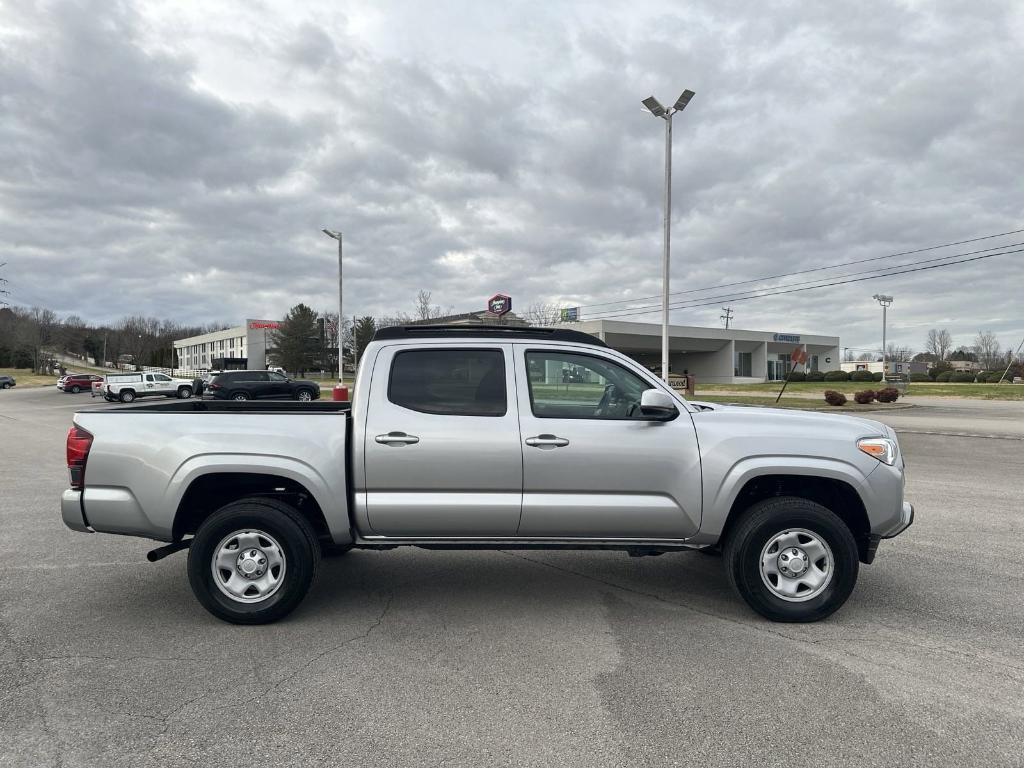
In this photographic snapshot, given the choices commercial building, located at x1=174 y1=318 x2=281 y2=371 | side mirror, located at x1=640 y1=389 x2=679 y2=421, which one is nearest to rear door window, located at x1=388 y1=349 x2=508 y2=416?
side mirror, located at x1=640 y1=389 x2=679 y2=421

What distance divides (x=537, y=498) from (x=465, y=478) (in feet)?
1.54

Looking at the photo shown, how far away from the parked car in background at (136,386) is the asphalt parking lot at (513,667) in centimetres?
3625

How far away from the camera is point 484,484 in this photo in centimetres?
421

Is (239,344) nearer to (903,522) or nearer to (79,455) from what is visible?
(79,455)

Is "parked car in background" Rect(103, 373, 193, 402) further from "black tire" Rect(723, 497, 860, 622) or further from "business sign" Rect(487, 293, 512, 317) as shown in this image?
"black tire" Rect(723, 497, 860, 622)

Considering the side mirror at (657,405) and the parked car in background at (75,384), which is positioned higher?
the side mirror at (657,405)

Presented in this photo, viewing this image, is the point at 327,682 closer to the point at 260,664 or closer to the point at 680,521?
the point at 260,664

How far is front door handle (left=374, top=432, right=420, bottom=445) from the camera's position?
4.18 meters

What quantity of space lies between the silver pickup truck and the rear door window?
0.02 m

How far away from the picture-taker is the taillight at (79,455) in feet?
14.0

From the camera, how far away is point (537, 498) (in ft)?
13.8

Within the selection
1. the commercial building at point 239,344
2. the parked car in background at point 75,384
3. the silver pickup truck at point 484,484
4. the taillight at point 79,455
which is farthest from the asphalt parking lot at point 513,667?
the commercial building at point 239,344

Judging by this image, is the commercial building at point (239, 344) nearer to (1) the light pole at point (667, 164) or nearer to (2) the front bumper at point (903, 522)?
(1) the light pole at point (667, 164)

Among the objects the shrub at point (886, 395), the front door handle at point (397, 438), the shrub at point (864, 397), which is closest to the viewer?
the front door handle at point (397, 438)
